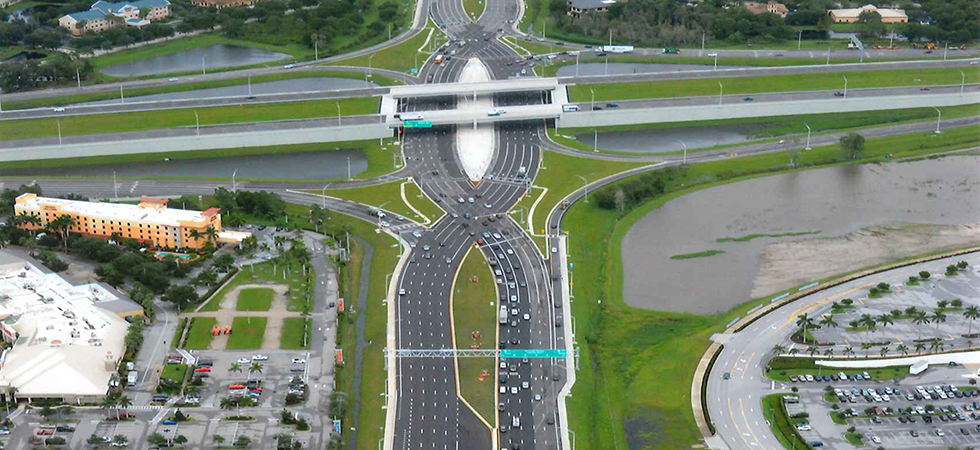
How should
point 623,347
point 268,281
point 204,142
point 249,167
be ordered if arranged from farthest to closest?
point 204,142 < point 249,167 < point 268,281 < point 623,347

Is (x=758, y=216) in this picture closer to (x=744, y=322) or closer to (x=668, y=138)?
(x=744, y=322)

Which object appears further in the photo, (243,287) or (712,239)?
(712,239)

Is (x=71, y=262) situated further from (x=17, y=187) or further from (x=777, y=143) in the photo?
(x=777, y=143)

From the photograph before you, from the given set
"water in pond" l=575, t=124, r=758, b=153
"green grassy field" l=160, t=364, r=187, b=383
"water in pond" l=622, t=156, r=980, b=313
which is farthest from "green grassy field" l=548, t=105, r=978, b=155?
"green grassy field" l=160, t=364, r=187, b=383

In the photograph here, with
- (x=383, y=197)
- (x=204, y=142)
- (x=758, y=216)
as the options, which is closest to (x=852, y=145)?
(x=758, y=216)

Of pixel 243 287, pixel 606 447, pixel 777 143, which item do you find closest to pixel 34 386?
pixel 243 287

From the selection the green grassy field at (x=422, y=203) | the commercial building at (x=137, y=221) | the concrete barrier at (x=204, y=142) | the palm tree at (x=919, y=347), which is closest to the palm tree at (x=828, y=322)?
the palm tree at (x=919, y=347)
